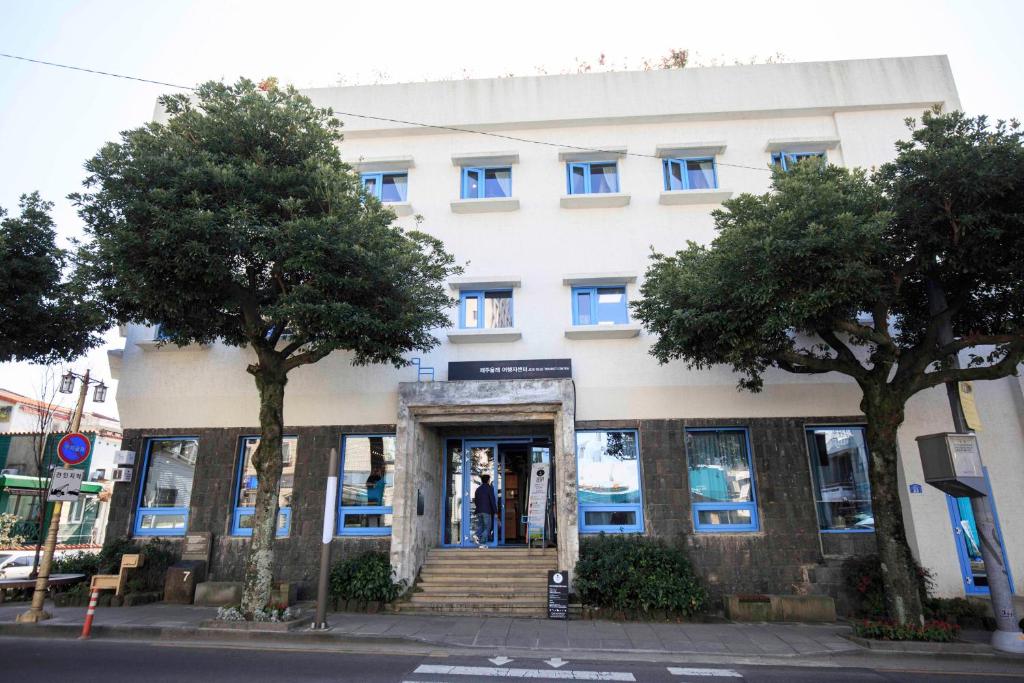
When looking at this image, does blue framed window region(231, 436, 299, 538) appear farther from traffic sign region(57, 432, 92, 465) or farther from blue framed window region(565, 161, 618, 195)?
blue framed window region(565, 161, 618, 195)

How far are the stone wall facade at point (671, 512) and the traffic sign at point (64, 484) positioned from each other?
283 cm

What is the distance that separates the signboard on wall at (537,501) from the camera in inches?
523

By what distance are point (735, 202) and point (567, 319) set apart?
4.55m

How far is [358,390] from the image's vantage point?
13.4 metres

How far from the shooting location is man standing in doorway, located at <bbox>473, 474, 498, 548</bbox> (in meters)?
13.8

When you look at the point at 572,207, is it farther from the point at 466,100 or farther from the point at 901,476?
the point at 901,476

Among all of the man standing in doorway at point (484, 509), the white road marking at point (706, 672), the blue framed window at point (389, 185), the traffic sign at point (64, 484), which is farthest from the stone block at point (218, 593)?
the blue framed window at point (389, 185)

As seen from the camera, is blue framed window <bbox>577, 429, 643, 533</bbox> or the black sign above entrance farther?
the black sign above entrance

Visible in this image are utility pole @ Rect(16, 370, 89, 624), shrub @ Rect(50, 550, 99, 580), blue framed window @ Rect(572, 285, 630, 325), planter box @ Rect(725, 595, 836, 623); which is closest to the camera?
utility pole @ Rect(16, 370, 89, 624)

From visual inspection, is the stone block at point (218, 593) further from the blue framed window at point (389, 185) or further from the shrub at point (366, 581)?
the blue framed window at point (389, 185)

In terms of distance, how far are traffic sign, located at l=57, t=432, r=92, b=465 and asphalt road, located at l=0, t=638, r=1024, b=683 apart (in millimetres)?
3091

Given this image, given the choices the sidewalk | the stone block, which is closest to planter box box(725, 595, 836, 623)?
the sidewalk

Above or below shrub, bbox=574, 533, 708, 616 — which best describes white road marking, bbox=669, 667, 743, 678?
below

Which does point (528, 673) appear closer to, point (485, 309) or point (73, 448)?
point (485, 309)
